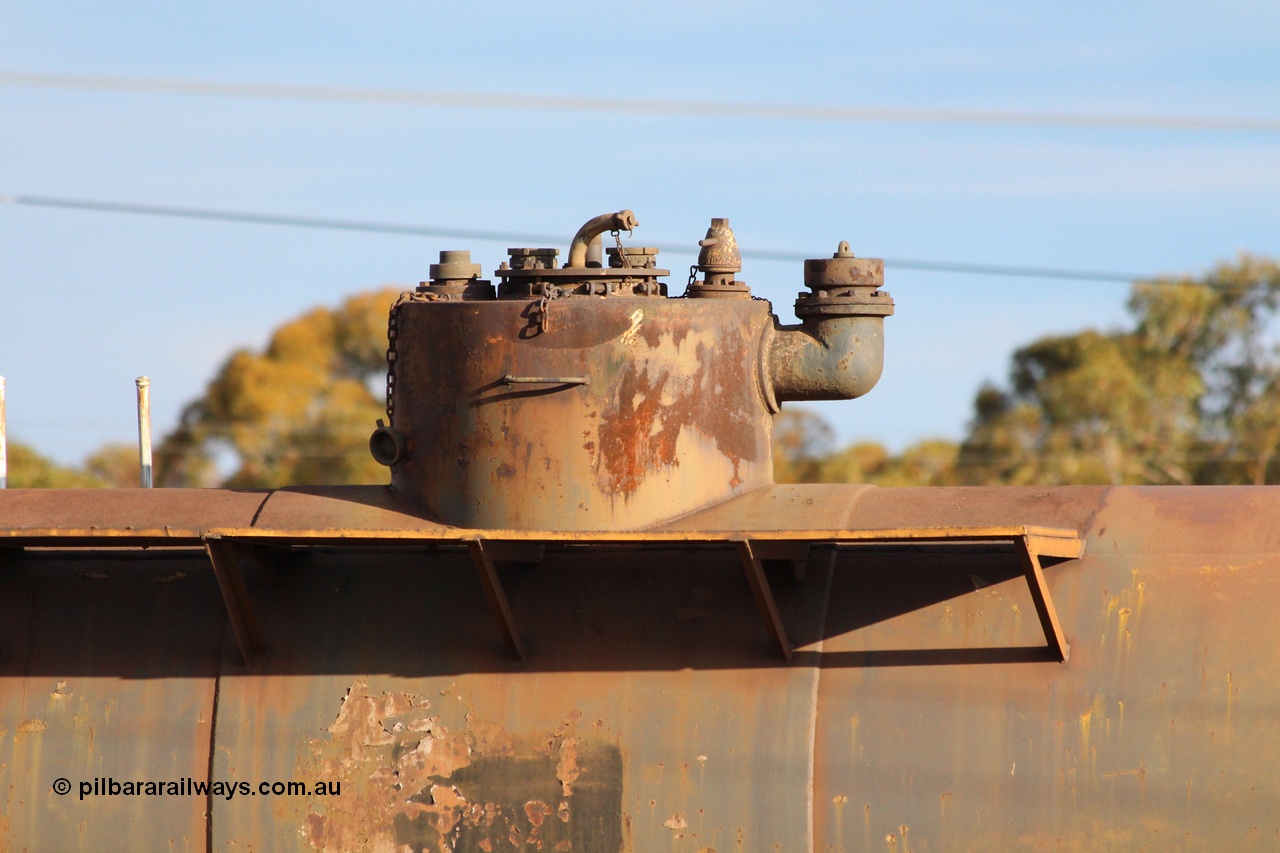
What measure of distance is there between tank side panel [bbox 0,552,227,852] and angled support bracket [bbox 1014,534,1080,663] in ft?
12.9

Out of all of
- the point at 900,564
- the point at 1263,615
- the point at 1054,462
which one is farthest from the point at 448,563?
the point at 1054,462

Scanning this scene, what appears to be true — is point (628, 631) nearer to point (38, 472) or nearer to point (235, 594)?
point (235, 594)

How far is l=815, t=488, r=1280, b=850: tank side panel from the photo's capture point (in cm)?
755

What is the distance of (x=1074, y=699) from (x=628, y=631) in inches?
81.1

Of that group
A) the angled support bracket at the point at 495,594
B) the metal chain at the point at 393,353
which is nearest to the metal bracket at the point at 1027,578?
the angled support bracket at the point at 495,594

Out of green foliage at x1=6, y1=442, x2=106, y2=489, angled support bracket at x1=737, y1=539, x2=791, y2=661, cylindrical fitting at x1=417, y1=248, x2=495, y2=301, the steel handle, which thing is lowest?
angled support bracket at x1=737, y1=539, x2=791, y2=661

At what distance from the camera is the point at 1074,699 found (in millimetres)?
7738

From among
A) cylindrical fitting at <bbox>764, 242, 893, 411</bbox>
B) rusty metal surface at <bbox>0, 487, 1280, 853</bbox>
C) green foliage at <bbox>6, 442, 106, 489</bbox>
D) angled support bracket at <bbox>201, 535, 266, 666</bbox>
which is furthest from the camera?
green foliage at <bbox>6, 442, 106, 489</bbox>

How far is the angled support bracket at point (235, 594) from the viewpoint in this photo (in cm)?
834

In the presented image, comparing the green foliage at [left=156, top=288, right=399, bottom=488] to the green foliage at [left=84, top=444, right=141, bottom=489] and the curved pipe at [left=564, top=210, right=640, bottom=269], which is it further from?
the curved pipe at [left=564, top=210, right=640, bottom=269]

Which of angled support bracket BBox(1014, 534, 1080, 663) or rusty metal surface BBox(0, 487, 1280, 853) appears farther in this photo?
rusty metal surface BBox(0, 487, 1280, 853)

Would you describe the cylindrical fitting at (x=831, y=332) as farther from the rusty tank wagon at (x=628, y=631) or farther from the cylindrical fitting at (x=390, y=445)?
the cylindrical fitting at (x=390, y=445)

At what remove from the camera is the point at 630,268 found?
904 cm

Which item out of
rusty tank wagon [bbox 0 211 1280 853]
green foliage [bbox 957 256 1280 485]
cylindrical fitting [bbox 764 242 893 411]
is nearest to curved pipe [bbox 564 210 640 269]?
rusty tank wagon [bbox 0 211 1280 853]
